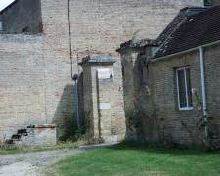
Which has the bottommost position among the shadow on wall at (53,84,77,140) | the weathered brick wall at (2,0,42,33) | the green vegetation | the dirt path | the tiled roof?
the dirt path

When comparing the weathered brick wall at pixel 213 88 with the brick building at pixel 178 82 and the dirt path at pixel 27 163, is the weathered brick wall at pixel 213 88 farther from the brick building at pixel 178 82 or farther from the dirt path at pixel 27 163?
the dirt path at pixel 27 163

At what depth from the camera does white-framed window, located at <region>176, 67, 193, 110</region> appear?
64.4ft

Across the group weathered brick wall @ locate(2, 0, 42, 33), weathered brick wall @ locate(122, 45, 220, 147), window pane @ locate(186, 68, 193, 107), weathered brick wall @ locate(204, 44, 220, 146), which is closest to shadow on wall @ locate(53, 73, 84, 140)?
weathered brick wall @ locate(2, 0, 42, 33)

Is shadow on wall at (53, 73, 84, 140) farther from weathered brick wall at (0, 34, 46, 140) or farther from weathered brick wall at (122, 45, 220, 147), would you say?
weathered brick wall at (122, 45, 220, 147)

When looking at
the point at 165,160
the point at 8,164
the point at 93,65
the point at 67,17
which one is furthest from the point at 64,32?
the point at 165,160

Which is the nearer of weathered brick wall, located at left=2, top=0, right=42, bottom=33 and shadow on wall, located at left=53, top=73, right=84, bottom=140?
shadow on wall, located at left=53, top=73, right=84, bottom=140

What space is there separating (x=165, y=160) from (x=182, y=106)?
5.05m

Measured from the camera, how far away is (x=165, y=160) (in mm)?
15273

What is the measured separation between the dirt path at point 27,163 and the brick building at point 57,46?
5.45 m

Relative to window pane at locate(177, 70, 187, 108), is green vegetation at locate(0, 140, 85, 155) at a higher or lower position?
lower

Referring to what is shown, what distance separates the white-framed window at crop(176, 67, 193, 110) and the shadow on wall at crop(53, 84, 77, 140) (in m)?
8.40

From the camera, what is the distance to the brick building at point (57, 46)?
2623cm

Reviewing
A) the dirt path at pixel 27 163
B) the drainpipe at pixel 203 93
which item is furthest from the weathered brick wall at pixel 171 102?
the dirt path at pixel 27 163

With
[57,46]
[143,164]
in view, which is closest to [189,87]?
[143,164]
